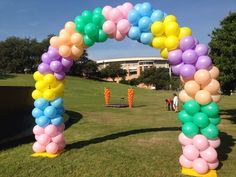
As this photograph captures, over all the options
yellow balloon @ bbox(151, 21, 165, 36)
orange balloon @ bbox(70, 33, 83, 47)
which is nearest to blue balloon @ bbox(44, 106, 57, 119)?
orange balloon @ bbox(70, 33, 83, 47)

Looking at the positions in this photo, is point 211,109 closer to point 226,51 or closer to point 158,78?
point 226,51

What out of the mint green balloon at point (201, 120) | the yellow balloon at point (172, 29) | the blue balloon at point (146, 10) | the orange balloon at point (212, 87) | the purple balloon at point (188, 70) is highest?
the blue balloon at point (146, 10)

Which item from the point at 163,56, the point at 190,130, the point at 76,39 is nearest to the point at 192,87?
the point at 190,130

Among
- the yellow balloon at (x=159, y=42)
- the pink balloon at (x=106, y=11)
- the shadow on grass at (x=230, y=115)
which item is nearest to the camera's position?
the yellow balloon at (x=159, y=42)

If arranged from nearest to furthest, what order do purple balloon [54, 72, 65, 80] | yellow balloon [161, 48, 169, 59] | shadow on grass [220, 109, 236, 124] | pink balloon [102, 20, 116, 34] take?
1. yellow balloon [161, 48, 169, 59]
2. pink balloon [102, 20, 116, 34]
3. purple balloon [54, 72, 65, 80]
4. shadow on grass [220, 109, 236, 124]

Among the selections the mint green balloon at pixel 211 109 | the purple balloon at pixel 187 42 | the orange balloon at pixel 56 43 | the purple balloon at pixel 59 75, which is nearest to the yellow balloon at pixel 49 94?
the purple balloon at pixel 59 75

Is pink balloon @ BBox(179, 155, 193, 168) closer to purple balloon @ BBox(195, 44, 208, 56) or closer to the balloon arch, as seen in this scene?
the balloon arch

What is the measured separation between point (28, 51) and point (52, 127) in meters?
83.7

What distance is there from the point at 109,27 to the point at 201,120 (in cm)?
376

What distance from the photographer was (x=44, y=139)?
10094 millimetres

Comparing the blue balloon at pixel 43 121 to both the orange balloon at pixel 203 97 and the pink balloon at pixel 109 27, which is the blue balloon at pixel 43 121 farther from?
the orange balloon at pixel 203 97

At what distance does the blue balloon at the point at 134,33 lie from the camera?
9250 mm

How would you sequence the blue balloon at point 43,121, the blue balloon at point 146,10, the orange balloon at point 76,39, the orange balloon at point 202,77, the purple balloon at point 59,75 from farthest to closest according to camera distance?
the purple balloon at point 59,75, the blue balloon at point 43,121, the orange balloon at point 76,39, the blue balloon at point 146,10, the orange balloon at point 202,77

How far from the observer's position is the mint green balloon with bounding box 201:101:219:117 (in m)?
8.22
